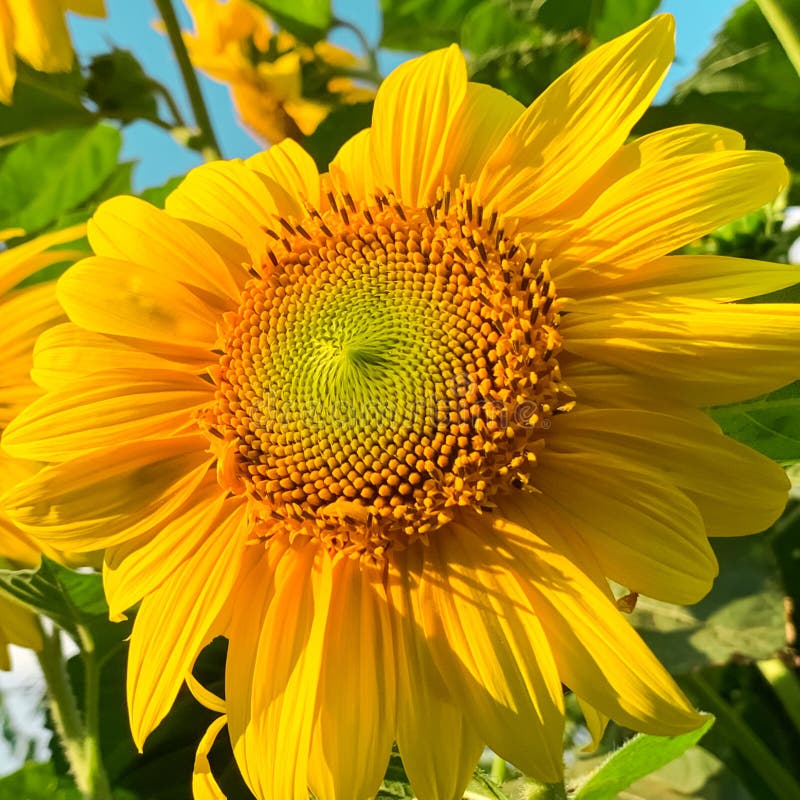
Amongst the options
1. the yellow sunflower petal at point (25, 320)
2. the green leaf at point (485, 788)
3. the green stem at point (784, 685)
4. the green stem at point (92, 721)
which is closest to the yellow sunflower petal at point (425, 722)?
the green leaf at point (485, 788)

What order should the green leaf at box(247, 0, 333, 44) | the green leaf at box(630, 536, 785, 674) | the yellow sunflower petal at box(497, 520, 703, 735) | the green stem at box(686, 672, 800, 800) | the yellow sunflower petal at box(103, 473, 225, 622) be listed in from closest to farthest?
the yellow sunflower petal at box(497, 520, 703, 735) < the yellow sunflower petal at box(103, 473, 225, 622) < the green leaf at box(630, 536, 785, 674) < the green stem at box(686, 672, 800, 800) < the green leaf at box(247, 0, 333, 44)

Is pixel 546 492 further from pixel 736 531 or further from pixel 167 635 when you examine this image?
pixel 167 635

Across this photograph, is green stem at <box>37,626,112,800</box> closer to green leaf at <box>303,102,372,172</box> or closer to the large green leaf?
green leaf at <box>303,102,372,172</box>

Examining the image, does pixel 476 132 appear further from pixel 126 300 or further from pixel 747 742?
pixel 747 742

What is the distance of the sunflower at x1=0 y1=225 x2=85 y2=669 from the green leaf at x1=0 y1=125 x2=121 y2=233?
365mm

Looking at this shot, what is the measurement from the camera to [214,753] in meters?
0.84

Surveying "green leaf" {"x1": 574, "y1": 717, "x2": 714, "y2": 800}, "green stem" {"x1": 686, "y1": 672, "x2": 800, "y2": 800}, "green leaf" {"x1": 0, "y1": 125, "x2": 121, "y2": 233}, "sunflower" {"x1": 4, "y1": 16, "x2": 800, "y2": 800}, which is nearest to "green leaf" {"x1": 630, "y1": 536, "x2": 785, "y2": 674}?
"green stem" {"x1": 686, "y1": 672, "x2": 800, "y2": 800}

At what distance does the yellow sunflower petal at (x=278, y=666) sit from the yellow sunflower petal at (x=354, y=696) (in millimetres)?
10

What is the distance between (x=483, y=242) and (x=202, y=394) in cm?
25

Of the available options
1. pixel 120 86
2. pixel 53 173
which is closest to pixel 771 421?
pixel 120 86

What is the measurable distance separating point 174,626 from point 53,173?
2.68 feet

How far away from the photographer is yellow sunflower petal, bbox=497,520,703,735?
584 millimetres

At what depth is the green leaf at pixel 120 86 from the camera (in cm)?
106

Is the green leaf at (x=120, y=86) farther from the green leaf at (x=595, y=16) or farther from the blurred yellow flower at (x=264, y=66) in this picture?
the green leaf at (x=595, y=16)
